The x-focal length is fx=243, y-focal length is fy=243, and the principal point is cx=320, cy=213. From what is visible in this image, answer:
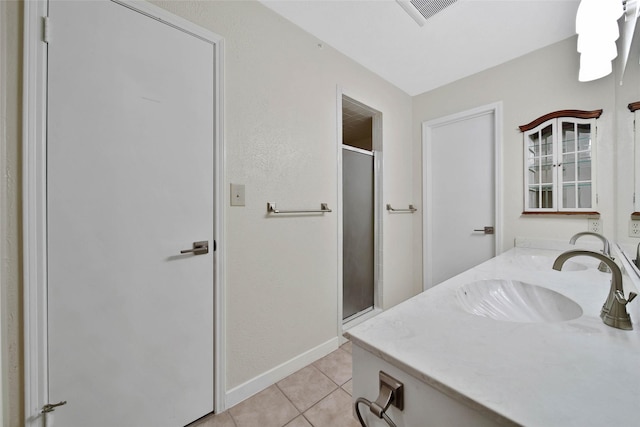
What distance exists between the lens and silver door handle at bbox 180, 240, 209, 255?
1201mm

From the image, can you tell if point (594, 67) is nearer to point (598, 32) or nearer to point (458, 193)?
point (598, 32)

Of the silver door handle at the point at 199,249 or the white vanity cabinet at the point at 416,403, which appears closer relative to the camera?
the white vanity cabinet at the point at 416,403

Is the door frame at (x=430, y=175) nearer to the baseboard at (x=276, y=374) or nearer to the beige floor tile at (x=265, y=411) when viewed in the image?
the baseboard at (x=276, y=374)

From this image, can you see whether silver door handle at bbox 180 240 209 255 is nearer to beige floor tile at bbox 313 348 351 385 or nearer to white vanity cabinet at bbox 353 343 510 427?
white vanity cabinet at bbox 353 343 510 427

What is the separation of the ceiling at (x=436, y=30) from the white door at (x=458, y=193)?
52cm

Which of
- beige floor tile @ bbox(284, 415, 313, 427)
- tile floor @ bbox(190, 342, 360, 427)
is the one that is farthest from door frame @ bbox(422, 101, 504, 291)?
beige floor tile @ bbox(284, 415, 313, 427)

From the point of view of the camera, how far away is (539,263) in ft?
4.72

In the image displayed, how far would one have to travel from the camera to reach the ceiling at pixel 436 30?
1534 mm

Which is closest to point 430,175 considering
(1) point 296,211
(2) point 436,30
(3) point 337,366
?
(2) point 436,30

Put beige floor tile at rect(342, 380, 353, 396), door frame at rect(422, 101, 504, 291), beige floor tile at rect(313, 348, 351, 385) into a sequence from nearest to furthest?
beige floor tile at rect(342, 380, 353, 396), beige floor tile at rect(313, 348, 351, 385), door frame at rect(422, 101, 504, 291)

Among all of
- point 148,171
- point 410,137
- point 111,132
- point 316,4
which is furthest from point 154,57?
point 410,137

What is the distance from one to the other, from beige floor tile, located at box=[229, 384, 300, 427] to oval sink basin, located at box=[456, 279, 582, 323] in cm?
108

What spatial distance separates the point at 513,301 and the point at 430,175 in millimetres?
1759

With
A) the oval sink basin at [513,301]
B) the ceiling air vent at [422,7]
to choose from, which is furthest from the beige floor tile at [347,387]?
the ceiling air vent at [422,7]
